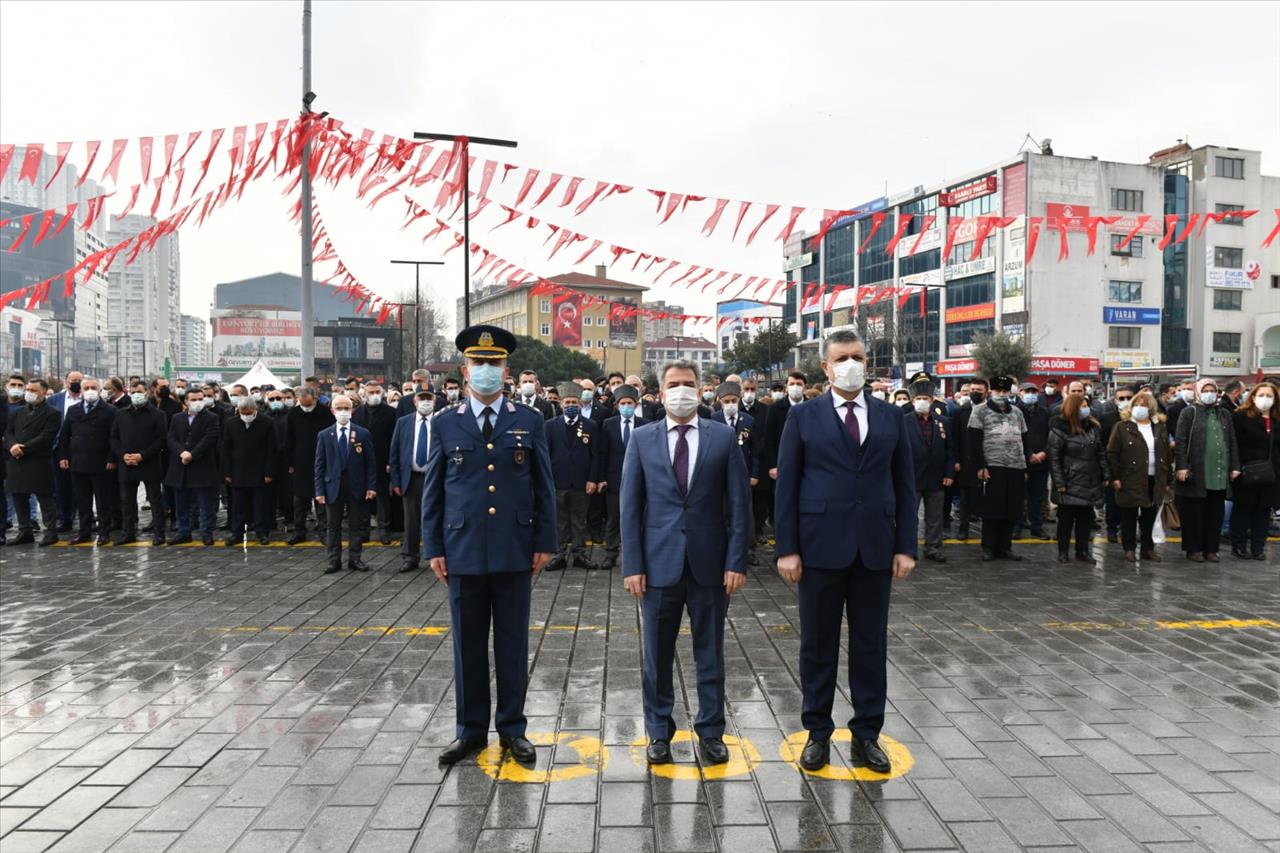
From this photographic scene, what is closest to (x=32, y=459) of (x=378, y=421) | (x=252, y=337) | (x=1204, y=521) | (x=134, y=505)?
(x=134, y=505)

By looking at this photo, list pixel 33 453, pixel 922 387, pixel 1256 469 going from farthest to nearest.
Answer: pixel 33 453 < pixel 922 387 < pixel 1256 469

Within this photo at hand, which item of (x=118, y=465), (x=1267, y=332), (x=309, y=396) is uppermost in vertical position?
(x=1267, y=332)

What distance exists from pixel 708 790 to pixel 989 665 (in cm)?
291

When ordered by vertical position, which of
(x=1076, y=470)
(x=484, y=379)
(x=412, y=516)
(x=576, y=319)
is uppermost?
(x=576, y=319)

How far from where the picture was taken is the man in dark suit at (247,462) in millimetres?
12023

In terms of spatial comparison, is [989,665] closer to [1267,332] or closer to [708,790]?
[708,790]

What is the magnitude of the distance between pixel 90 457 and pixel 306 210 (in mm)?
5241

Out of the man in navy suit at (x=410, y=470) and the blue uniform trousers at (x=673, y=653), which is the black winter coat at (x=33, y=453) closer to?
the man in navy suit at (x=410, y=470)

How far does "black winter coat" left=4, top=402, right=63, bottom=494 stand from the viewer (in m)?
11.8

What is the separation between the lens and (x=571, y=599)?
8.65m

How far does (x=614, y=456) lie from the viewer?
10539 millimetres

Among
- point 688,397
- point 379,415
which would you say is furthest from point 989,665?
point 379,415

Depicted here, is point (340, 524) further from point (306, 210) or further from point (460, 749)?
point (306, 210)

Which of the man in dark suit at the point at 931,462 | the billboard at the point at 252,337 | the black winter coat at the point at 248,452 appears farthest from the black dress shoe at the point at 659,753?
the billboard at the point at 252,337
